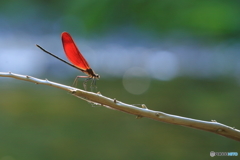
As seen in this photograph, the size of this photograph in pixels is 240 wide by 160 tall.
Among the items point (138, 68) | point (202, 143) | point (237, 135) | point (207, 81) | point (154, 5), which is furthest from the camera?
point (154, 5)

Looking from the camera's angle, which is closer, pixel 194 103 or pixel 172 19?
pixel 194 103

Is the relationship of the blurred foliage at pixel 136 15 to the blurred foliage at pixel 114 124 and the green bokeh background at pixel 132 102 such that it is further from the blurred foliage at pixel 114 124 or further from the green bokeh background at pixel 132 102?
the blurred foliage at pixel 114 124

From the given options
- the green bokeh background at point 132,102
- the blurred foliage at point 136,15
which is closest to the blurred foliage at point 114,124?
the green bokeh background at point 132,102

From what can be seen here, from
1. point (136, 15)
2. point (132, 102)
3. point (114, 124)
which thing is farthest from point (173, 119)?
point (136, 15)

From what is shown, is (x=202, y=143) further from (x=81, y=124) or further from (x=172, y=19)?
(x=172, y=19)

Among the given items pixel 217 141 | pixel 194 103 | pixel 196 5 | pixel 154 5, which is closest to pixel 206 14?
pixel 196 5

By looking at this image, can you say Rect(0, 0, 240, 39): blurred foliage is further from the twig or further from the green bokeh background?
the twig
